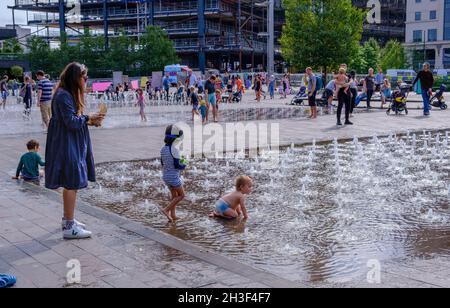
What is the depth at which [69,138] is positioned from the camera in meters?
6.02

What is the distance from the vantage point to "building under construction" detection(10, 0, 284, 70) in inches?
2849

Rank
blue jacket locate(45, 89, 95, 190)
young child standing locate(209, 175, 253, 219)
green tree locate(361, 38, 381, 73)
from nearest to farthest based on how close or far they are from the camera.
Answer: blue jacket locate(45, 89, 95, 190) → young child standing locate(209, 175, 253, 219) → green tree locate(361, 38, 381, 73)

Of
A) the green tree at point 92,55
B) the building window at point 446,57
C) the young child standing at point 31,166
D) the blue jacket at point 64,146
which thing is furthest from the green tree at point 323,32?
the building window at point 446,57

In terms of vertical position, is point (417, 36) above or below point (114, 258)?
above

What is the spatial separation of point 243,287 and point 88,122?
264 cm

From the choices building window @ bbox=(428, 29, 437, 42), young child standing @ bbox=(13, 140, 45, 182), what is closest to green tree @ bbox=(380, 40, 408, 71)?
building window @ bbox=(428, 29, 437, 42)

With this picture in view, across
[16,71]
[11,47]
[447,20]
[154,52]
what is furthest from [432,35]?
[16,71]

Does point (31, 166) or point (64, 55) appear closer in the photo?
point (31, 166)

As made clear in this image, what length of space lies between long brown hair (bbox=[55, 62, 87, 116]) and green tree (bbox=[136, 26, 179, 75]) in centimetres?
5206

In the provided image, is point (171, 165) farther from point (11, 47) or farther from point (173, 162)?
point (11, 47)

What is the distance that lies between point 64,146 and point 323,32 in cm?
3369

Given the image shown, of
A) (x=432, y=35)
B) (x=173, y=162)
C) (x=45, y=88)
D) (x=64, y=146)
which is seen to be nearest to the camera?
(x=64, y=146)

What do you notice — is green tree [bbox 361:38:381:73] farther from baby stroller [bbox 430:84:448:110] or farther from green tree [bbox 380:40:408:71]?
baby stroller [bbox 430:84:448:110]

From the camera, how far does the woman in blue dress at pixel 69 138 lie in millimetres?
5977
